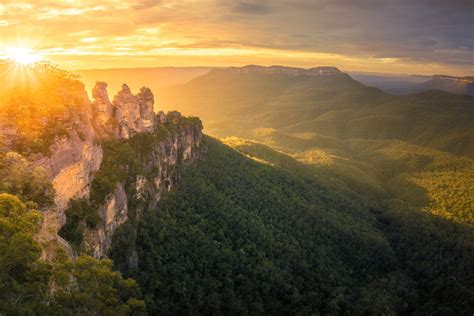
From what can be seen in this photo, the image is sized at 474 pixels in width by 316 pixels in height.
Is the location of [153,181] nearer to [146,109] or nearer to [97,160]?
[97,160]

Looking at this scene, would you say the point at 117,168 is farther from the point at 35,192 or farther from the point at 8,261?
the point at 8,261

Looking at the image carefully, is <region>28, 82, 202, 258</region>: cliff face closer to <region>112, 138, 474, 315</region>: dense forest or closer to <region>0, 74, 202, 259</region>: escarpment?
<region>0, 74, 202, 259</region>: escarpment

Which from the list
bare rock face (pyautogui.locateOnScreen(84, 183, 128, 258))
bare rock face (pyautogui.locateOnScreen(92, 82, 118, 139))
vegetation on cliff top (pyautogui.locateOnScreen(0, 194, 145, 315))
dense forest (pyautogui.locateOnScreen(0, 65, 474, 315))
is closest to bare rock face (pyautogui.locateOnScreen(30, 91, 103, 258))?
dense forest (pyautogui.locateOnScreen(0, 65, 474, 315))

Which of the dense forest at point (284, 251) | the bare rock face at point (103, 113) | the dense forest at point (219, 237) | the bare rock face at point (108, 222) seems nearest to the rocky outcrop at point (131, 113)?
the bare rock face at point (103, 113)

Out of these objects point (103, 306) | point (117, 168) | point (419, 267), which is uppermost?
point (117, 168)

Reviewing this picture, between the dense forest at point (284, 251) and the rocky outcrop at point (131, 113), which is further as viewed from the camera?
the rocky outcrop at point (131, 113)

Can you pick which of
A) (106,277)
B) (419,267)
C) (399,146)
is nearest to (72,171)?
(106,277)

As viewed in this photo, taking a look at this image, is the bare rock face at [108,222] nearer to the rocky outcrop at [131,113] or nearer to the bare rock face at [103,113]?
the bare rock face at [103,113]
